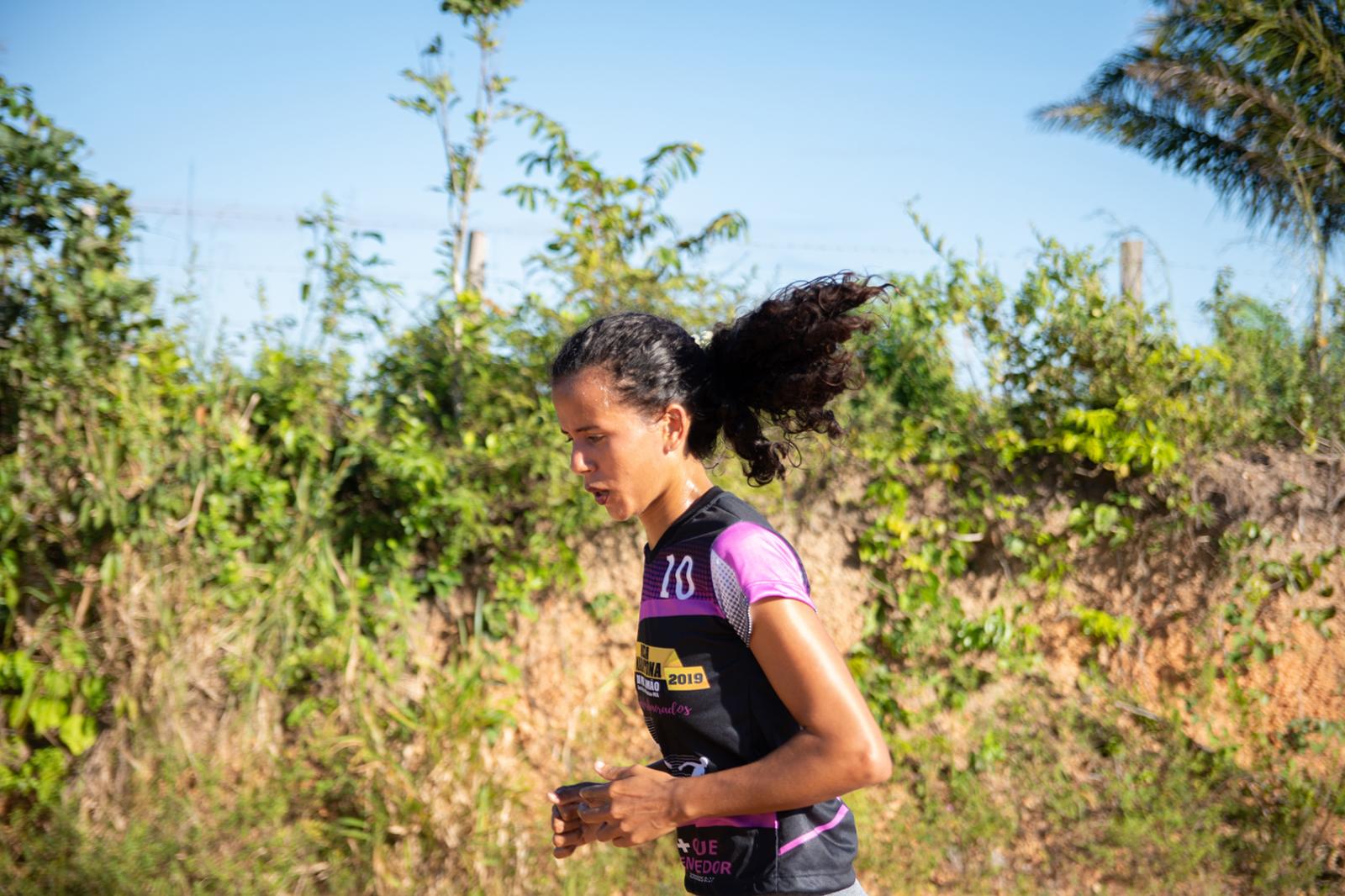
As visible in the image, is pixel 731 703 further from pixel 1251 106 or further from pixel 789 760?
pixel 1251 106

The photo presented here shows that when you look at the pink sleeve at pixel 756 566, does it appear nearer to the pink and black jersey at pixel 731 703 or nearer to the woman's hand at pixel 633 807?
the pink and black jersey at pixel 731 703

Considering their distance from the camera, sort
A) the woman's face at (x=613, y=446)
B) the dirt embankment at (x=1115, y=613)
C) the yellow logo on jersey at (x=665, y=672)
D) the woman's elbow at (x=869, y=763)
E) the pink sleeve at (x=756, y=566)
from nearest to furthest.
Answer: the woman's elbow at (x=869, y=763) < the pink sleeve at (x=756, y=566) < the yellow logo on jersey at (x=665, y=672) < the woman's face at (x=613, y=446) < the dirt embankment at (x=1115, y=613)

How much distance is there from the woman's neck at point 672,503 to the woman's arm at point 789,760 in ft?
1.28

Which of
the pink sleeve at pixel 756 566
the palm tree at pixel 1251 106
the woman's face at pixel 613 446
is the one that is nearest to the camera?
the pink sleeve at pixel 756 566

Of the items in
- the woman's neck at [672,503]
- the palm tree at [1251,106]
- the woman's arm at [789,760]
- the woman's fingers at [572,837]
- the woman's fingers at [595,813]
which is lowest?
the woman's fingers at [572,837]

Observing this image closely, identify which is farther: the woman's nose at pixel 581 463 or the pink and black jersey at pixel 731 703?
the woman's nose at pixel 581 463

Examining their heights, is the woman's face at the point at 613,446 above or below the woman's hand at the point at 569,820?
above

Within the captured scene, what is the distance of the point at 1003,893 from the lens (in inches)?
189

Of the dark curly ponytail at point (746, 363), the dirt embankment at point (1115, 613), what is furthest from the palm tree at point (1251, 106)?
the dark curly ponytail at point (746, 363)

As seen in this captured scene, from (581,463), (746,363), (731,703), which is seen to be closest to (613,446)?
(581,463)

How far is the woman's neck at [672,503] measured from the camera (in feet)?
6.84

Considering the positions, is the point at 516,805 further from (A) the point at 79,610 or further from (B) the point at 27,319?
(B) the point at 27,319

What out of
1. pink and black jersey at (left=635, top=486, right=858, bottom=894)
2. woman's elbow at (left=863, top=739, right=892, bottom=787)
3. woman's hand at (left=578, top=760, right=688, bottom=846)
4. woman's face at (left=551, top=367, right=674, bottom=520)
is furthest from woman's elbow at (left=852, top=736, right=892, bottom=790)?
woman's face at (left=551, top=367, right=674, bottom=520)

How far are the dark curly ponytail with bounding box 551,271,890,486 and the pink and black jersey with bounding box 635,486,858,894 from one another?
0.33 meters
